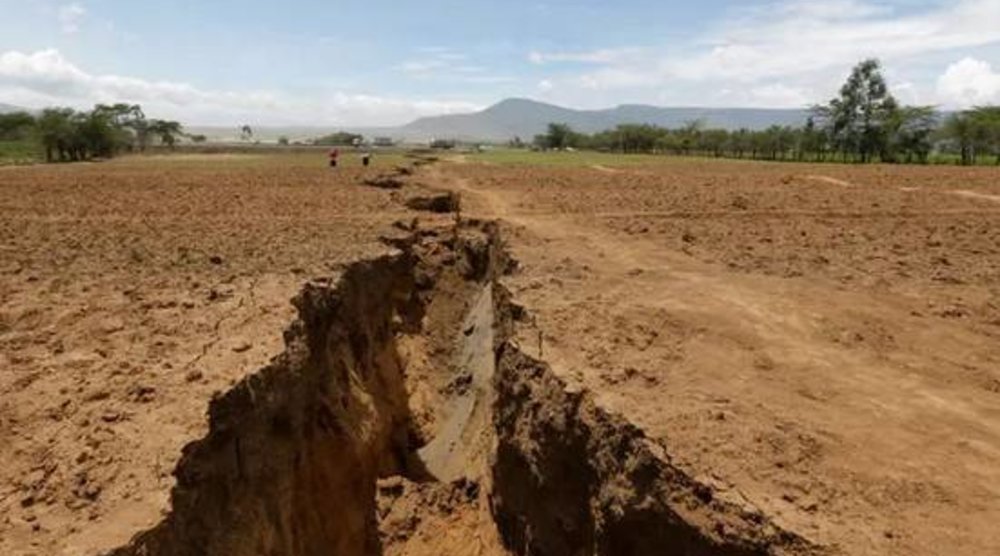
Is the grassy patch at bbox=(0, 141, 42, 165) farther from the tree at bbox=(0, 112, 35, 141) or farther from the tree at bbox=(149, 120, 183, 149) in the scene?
the tree at bbox=(149, 120, 183, 149)

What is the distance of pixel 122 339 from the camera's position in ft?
31.6

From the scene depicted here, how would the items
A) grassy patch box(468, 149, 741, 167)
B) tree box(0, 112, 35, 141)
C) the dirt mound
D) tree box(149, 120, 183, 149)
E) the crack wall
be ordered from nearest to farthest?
the crack wall < the dirt mound < grassy patch box(468, 149, 741, 167) < tree box(0, 112, 35, 141) < tree box(149, 120, 183, 149)

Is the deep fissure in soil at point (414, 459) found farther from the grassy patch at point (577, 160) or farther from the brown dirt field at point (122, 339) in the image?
the grassy patch at point (577, 160)

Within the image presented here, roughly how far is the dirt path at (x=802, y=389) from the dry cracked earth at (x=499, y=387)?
4 cm

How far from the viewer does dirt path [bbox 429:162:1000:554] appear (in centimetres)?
639

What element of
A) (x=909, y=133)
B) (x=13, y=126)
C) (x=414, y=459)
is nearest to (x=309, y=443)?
(x=414, y=459)

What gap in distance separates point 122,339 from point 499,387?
4.69 meters

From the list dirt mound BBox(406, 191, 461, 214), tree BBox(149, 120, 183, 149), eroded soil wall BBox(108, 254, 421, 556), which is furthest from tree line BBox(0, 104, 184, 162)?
eroded soil wall BBox(108, 254, 421, 556)

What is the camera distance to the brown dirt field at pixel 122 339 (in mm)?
6316

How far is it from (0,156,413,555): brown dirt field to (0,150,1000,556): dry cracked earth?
4 cm

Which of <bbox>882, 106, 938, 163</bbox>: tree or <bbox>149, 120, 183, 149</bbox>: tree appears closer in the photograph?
<bbox>882, 106, 938, 163</bbox>: tree

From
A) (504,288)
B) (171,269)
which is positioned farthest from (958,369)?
(171,269)

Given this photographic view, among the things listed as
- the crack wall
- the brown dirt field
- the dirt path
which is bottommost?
the crack wall

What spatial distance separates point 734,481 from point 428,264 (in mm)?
14211
